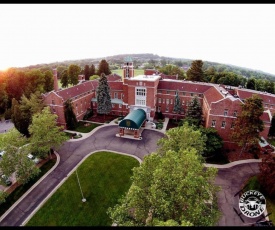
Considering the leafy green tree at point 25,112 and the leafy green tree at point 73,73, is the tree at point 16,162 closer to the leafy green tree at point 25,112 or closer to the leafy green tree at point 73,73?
the leafy green tree at point 25,112

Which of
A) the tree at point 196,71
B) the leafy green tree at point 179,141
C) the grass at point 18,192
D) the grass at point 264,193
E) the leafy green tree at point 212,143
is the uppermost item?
the tree at point 196,71

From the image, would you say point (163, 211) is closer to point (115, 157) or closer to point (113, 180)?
point (113, 180)

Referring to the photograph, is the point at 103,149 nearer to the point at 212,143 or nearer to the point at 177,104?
the point at 212,143

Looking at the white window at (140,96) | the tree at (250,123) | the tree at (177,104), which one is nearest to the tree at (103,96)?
the white window at (140,96)

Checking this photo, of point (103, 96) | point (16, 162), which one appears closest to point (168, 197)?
point (16, 162)

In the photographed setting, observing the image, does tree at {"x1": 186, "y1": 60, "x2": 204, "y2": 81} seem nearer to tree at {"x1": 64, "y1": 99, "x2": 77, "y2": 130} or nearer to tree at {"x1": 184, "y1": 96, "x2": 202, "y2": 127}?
tree at {"x1": 184, "y1": 96, "x2": 202, "y2": 127}

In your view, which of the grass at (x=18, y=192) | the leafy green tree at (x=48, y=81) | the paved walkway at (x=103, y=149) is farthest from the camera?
the leafy green tree at (x=48, y=81)

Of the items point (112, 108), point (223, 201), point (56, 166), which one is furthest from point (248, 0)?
point (112, 108)
